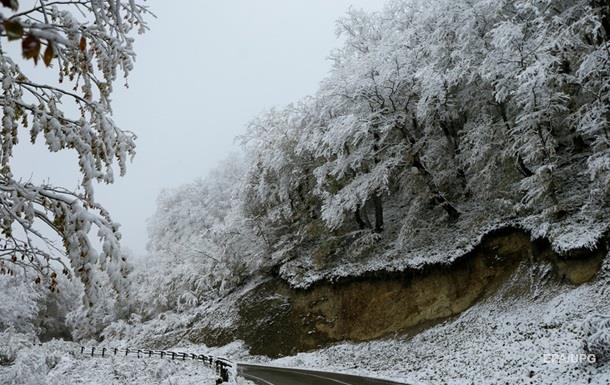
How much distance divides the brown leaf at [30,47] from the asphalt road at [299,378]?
617 inches

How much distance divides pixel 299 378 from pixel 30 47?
18462 millimetres

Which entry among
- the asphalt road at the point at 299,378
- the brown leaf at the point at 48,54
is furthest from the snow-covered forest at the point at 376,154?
the asphalt road at the point at 299,378

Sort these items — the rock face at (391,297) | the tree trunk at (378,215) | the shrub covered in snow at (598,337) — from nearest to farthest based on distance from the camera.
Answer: the shrub covered in snow at (598,337), the rock face at (391,297), the tree trunk at (378,215)

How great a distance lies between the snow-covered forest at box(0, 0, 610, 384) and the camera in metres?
5.28

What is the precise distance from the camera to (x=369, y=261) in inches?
1001

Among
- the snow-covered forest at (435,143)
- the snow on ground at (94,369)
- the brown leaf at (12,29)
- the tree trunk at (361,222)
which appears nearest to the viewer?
the brown leaf at (12,29)

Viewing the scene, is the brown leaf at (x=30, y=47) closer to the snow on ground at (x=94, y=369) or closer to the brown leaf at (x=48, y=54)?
the brown leaf at (x=48, y=54)

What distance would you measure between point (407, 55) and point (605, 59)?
31.6ft

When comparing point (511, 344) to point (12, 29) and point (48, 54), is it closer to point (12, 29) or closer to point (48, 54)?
point (48, 54)

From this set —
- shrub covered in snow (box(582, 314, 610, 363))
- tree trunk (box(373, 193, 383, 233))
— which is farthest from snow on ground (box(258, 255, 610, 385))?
tree trunk (box(373, 193, 383, 233))

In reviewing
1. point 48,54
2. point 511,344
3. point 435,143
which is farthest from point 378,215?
point 48,54

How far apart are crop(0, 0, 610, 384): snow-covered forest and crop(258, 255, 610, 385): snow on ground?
23.6 inches

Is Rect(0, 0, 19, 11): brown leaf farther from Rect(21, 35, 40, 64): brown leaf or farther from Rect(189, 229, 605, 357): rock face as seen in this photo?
Rect(189, 229, 605, 357): rock face

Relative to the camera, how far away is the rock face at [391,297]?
17.6 metres
